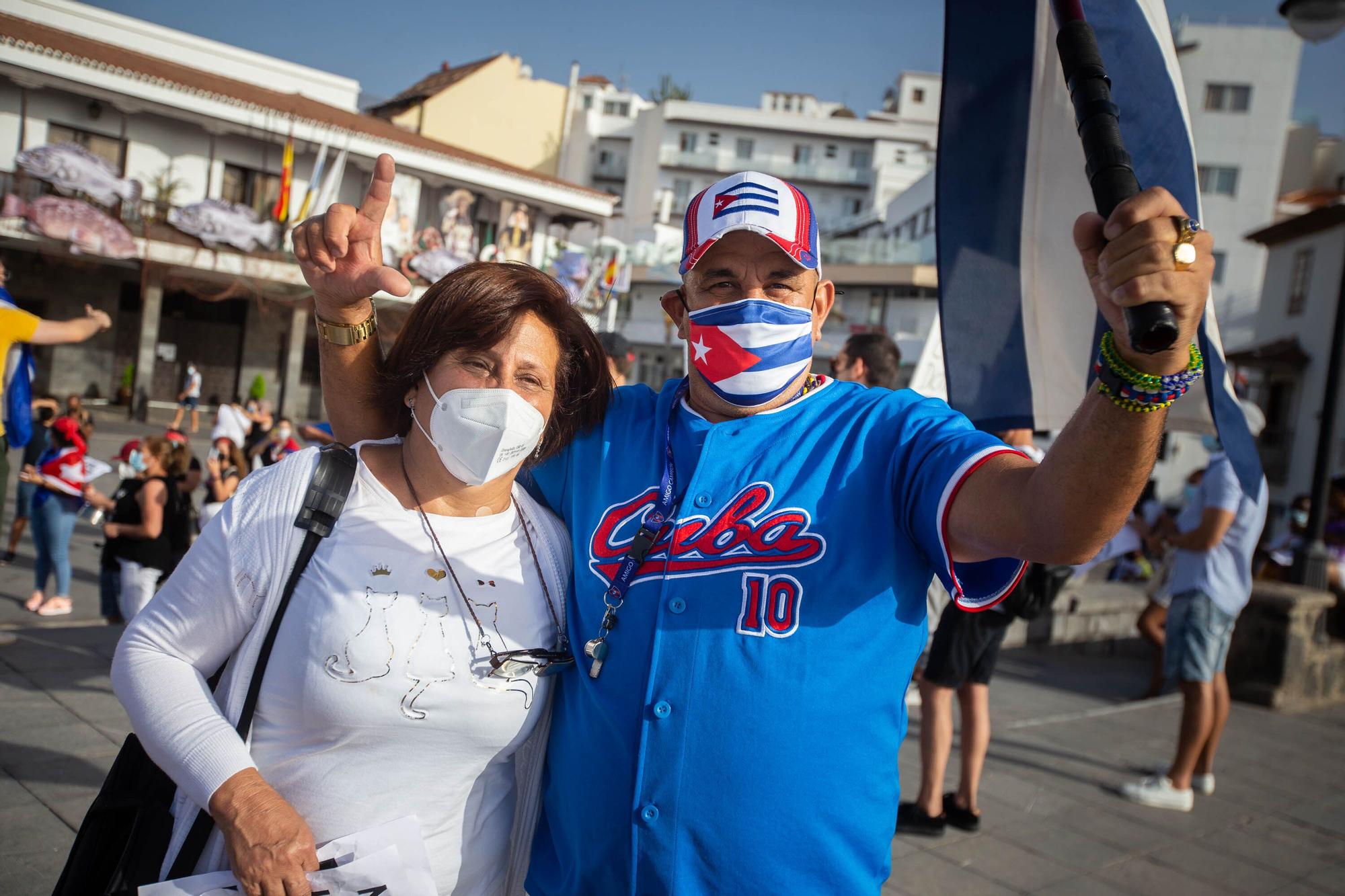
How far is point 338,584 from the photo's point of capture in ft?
6.31

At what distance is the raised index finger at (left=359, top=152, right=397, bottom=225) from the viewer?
1.89 meters

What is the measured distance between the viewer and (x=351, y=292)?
80.5 inches

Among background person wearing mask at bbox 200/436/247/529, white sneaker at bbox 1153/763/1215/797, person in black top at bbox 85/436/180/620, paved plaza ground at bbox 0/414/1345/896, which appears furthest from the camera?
background person wearing mask at bbox 200/436/247/529

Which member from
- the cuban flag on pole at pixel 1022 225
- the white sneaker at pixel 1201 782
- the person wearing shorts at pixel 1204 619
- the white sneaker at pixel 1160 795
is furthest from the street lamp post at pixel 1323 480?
the cuban flag on pole at pixel 1022 225

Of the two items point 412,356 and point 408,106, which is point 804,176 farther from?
point 412,356

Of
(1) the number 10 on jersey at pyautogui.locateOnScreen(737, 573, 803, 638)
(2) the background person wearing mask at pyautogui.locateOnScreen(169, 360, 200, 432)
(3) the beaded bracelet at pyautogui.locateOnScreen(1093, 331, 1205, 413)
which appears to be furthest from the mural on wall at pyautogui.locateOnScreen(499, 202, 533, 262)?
(3) the beaded bracelet at pyautogui.locateOnScreen(1093, 331, 1205, 413)

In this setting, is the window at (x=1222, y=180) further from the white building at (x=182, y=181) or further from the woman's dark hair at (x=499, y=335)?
the woman's dark hair at (x=499, y=335)

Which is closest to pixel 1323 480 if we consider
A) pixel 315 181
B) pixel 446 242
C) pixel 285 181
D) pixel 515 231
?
pixel 315 181

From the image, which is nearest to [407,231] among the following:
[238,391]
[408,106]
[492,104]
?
[238,391]

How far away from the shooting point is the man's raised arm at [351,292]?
6.40ft

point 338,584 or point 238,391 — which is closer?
point 338,584

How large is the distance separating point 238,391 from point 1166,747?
92.6 ft

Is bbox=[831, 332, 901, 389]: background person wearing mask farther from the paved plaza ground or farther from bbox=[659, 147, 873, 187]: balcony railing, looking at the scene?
bbox=[659, 147, 873, 187]: balcony railing

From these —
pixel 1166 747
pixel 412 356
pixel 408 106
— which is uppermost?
pixel 408 106
